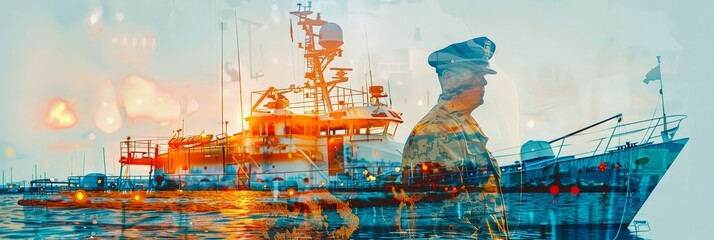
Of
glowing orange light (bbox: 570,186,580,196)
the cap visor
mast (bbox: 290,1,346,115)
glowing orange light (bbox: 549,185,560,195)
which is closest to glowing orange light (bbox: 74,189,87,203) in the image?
mast (bbox: 290,1,346,115)

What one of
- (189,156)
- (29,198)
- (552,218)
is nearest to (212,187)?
(189,156)

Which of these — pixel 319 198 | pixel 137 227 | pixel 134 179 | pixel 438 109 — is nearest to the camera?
pixel 438 109

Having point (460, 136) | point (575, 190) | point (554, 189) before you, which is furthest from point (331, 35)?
point (460, 136)

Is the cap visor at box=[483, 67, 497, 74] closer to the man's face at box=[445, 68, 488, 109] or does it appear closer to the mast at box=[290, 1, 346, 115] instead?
the man's face at box=[445, 68, 488, 109]

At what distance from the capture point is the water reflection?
43.1 feet

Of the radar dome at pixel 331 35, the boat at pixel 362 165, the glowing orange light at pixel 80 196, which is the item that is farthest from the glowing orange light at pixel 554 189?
the glowing orange light at pixel 80 196

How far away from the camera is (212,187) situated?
755 inches

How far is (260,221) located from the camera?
15.3m

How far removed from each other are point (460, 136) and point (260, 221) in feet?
21.7

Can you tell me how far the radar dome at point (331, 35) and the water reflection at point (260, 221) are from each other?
197 inches

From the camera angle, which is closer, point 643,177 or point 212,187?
point 643,177

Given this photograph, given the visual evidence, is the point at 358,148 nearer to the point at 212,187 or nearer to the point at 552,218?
the point at 212,187

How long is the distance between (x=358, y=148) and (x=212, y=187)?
4.33 metres

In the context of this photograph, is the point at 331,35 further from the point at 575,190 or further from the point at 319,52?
the point at 575,190
